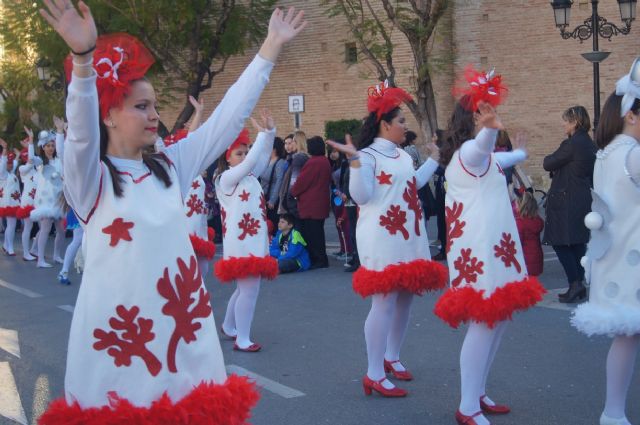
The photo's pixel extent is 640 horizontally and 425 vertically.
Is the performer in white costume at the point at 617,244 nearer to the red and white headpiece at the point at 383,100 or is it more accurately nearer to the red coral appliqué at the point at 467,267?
the red coral appliqué at the point at 467,267

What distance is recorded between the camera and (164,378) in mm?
2955

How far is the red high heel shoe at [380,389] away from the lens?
581 cm

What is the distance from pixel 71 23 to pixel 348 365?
462cm

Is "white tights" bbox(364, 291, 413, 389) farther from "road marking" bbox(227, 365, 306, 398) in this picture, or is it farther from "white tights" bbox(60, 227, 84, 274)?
"white tights" bbox(60, 227, 84, 274)

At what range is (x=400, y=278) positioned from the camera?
5734 millimetres

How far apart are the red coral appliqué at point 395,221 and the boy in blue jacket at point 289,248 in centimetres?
619

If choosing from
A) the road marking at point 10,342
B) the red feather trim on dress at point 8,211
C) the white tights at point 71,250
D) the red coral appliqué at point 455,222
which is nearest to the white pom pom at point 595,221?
the red coral appliqué at point 455,222

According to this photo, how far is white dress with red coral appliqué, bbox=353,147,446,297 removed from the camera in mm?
5789

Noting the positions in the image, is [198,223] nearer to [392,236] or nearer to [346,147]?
[392,236]

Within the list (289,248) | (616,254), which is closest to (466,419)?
(616,254)

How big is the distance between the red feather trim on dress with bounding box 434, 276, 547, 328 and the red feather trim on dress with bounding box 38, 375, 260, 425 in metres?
2.25

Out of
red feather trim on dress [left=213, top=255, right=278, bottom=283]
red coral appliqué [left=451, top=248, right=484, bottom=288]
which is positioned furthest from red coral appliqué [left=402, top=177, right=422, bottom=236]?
red feather trim on dress [left=213, top=255, right=278, bottom=283]

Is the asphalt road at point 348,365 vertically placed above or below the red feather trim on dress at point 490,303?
below

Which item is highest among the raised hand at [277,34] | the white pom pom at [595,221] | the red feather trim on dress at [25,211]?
the raised hand at [277,34]
